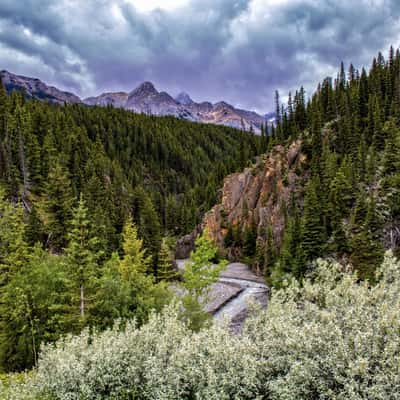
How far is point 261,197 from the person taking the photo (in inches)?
2557

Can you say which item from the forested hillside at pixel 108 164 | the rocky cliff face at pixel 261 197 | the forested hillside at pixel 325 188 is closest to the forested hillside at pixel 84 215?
the forested hillside at pixel 108 164

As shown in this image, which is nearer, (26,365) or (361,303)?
(361,303)

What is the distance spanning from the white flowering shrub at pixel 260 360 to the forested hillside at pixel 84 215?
7366 millimetres

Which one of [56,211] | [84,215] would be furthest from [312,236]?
[56,211]

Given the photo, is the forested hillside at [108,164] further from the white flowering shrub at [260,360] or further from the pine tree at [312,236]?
the white flowering shrub at [260,360]

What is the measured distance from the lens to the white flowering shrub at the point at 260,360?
295 inches

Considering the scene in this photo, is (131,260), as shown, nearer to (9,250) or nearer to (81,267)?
(81,267)

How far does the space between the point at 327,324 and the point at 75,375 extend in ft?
25.6

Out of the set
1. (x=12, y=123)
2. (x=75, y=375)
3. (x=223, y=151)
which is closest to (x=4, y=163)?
(x=12, y=123)

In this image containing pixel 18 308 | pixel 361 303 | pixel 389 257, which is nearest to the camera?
pixel 361 303

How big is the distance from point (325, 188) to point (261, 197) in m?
17.5

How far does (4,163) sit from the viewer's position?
63531 mm

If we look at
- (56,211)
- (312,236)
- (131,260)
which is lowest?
(131,260)

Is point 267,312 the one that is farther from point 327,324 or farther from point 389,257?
point 389,257
